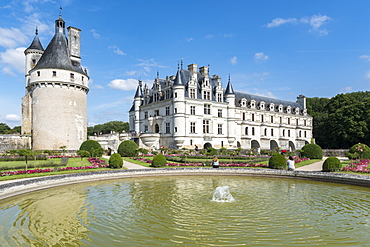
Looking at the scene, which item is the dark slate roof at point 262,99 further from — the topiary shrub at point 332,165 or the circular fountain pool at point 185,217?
the circular fountain pool at point 185,217

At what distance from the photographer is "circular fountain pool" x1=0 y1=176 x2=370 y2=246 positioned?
22.4 ft

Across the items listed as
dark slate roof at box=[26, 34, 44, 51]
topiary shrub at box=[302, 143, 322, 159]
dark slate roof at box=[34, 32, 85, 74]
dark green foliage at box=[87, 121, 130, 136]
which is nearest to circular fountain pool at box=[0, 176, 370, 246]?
topiary shrub at box=[302, 143, 322, 159]

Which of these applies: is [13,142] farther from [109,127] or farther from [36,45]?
[109,127]

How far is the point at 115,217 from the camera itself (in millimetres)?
8711

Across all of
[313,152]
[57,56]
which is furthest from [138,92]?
[313,152]

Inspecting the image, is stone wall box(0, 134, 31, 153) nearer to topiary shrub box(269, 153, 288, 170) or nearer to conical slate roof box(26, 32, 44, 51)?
conical slate roof box(26, 32, 44, 51)

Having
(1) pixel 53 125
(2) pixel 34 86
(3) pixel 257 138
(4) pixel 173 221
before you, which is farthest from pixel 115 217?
(3) pixel 257 138

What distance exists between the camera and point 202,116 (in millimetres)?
43438

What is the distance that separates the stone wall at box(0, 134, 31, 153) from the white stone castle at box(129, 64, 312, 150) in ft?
47.7

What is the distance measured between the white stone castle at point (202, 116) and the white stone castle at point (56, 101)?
9.69 metres

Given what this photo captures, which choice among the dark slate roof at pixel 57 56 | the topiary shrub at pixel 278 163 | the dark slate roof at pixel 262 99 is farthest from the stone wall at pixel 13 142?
the dark slate roof at pixel 262 99

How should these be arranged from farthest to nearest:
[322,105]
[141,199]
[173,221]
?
[322,105], [141,199], [173,221]

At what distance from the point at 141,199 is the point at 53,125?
27463mm

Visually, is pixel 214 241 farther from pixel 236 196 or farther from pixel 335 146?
pixel 335 146
